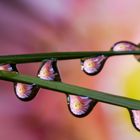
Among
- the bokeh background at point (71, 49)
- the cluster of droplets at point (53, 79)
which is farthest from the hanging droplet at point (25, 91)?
the bokeh background at point (71, 49)

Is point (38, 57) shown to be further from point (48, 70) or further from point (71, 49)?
point (71, 49)

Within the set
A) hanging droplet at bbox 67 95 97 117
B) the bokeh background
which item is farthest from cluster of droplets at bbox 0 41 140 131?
the bokeh background

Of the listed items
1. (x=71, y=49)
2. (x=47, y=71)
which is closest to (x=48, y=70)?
(x=47, y=71)

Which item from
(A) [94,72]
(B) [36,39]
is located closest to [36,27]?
(B) [36,39]

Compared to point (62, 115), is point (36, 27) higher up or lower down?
higher up

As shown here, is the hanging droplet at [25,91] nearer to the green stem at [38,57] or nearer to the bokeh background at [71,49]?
the green stem at [38,57]

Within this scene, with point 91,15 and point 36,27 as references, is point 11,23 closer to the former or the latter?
point 36,27

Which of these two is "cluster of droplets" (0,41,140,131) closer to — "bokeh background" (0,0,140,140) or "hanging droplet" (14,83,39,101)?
"hanging droplet" (14,83,39,101)
